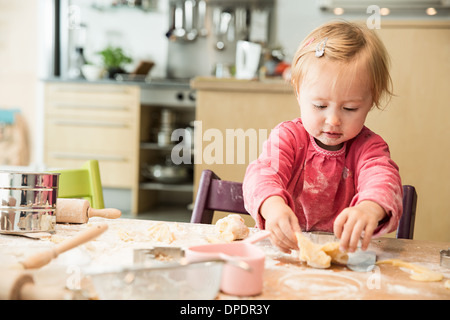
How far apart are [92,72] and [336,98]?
3.33m

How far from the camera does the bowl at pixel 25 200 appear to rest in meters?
0.84

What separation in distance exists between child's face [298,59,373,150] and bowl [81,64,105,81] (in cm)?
325

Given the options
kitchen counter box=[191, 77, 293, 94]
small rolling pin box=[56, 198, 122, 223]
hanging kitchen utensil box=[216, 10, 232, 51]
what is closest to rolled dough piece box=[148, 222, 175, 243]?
small rolling pin box=[56, 198, 122, 223]

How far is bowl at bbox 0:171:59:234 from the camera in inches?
32.9

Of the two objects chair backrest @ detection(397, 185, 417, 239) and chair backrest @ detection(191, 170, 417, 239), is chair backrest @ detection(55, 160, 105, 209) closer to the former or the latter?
chair backrest @ detection(191, 170, 417, 239)

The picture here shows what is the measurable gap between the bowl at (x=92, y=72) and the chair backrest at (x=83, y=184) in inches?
115

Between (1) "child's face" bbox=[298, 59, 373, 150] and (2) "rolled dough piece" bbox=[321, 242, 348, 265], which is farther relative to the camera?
(1) "child's face" bbox=[298, 59, 373, 150]

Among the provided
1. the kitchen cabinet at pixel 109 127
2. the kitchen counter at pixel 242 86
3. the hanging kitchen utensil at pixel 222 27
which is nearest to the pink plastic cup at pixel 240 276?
the kitchen counter at pixel 242 86

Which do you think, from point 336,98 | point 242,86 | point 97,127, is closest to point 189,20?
point 97,127

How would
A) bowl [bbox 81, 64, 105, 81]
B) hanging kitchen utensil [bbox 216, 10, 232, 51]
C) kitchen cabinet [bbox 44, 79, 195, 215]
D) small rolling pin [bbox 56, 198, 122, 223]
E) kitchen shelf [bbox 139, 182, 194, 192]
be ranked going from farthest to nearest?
hanging kitchen utensil [bbox 216, 10, 232, 51]
bowl [bbox 81, 64, 105, 81]
kitchen shelf [bbox 139, 182, 194, 192]
kitchen cabinet [bbox 44, 79, 195, 215]
small rolling pin [bbox 56, 198, 122, 223]

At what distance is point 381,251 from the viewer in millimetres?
850

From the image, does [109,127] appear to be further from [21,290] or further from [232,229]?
[21,290]

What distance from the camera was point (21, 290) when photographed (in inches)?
21.5
